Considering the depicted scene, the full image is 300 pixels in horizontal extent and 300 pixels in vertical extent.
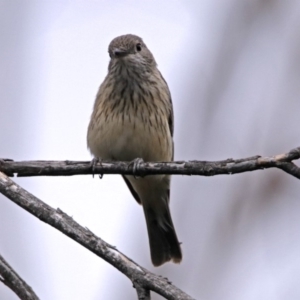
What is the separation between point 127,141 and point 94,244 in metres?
2.75

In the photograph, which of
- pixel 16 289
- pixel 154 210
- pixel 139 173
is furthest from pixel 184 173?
pixel 154 210

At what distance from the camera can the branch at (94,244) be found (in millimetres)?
3432

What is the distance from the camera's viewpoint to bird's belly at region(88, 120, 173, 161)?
20.9 ft

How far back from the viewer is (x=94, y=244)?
12.1 feet

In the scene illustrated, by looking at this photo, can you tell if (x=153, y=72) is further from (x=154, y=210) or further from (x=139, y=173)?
(x=139, y=173)

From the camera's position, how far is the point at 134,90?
21.7ft

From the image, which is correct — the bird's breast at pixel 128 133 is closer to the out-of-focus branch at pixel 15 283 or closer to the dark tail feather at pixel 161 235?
the dark tail feather at pixel 161 235

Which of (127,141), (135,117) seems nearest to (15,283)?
(127,141)

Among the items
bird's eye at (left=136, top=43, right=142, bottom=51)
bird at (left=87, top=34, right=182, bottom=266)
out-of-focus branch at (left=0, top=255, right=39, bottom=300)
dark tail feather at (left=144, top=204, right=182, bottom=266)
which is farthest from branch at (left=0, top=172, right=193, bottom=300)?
dark tail feather at (left=144, top=204, right=182, bottom=266)

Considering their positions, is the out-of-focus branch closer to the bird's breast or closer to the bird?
the bird

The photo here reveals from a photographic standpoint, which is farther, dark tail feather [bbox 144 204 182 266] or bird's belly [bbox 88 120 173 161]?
dark tail feather [bbox 144 204 182 266]

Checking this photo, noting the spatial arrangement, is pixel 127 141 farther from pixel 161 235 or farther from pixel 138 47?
pixel 161 235

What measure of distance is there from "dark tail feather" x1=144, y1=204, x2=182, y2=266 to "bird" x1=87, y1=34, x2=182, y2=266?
0.01 metres

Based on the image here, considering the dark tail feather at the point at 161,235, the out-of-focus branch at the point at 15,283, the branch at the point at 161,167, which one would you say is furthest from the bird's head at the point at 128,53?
the out-of-focus branch at the point at 15,283
